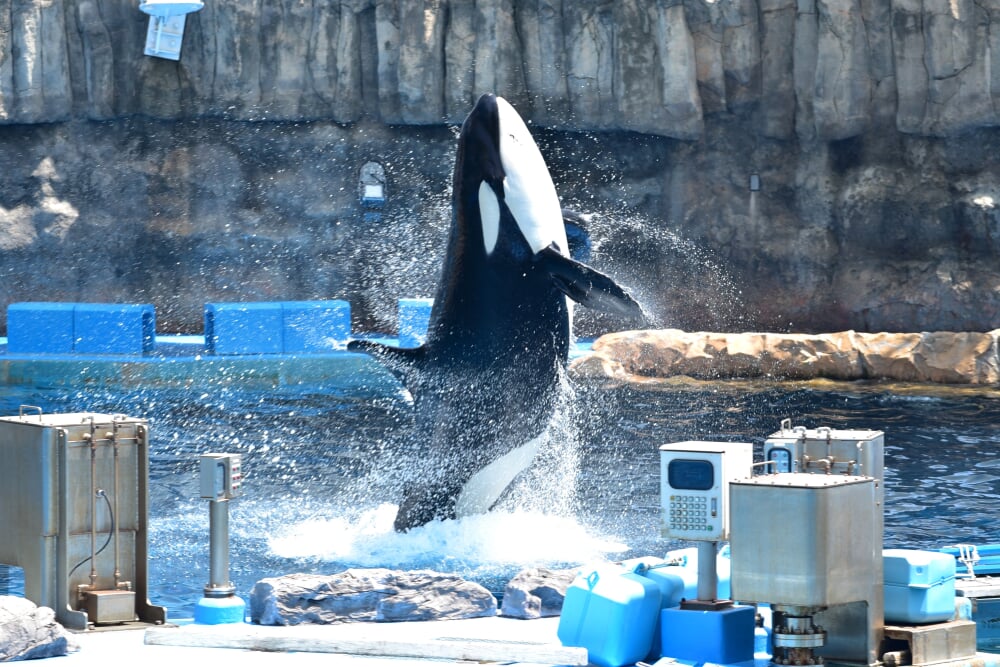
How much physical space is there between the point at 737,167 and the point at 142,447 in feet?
71.7

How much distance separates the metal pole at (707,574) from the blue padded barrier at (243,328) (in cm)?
1678

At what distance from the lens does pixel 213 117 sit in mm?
28281

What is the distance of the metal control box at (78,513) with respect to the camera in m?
6.68

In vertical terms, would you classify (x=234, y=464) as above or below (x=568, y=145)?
below

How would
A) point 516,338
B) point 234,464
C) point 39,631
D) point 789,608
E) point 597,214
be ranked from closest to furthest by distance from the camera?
1. point 789,608
2. point 39,631
3. point 234,464
4. point 516,338
5. point 597,214

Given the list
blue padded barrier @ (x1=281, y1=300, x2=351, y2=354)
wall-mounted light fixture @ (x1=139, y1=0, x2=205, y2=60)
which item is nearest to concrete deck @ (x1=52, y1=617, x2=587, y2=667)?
blue padded barrier @ (x1=281, y1=300, x2=351, y2=354)

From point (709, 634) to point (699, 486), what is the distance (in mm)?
599

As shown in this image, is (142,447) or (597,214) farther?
(597,214)

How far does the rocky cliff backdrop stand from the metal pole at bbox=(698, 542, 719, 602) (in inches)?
811


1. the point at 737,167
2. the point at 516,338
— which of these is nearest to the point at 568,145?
the point at 737,167

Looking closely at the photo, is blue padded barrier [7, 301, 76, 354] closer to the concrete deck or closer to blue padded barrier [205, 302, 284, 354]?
blue padded barrier [205, 302, 284, 354]

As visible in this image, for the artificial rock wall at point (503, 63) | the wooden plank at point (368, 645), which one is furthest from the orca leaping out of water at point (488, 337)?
the artificial rock wall at point (503, 63)

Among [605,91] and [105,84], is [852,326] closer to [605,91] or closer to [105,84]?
[605,91]

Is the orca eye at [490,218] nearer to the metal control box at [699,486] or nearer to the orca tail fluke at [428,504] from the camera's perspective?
the orca tail fluke at [428,504]
